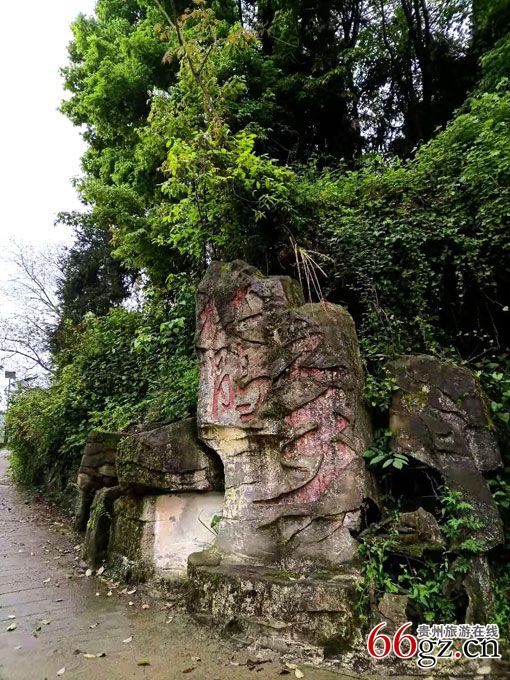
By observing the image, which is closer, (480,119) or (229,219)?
(229,219)

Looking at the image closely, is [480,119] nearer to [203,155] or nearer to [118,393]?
[203,155]

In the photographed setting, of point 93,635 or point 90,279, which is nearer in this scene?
point 93,635

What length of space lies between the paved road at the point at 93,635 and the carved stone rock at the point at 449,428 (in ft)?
5.45

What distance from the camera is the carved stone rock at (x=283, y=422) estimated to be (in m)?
3.66

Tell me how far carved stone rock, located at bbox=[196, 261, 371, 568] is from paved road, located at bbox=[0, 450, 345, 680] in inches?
28.8

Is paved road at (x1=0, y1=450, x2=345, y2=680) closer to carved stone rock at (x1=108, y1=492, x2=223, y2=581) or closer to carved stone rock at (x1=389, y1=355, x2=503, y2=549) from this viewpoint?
carved stone rock at (x1=108, y1=492, x2=223, y2=581)

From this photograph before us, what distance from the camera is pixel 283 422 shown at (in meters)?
3.90

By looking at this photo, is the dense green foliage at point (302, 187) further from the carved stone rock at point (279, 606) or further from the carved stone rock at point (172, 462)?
the carved stone rock at point (172, 462)

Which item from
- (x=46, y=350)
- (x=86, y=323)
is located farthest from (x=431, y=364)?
(x=46, y=350)

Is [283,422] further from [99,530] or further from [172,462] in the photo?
[99,530]

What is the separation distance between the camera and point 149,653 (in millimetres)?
3258

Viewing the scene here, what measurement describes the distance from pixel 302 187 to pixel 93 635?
17.4ft

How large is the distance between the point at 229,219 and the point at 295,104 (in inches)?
242

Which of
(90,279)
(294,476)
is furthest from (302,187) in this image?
(90,279)
